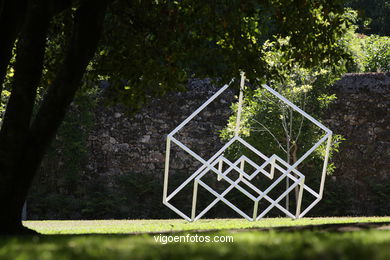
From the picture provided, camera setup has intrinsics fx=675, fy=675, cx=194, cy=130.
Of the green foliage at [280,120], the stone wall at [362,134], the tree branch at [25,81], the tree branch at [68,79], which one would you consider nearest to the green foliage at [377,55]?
the stone wall at [362,134]

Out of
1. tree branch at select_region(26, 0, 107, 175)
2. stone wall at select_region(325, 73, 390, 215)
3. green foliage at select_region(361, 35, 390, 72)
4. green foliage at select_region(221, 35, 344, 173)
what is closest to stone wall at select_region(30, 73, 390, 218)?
stone wall at select_region(325, 73, 390, 215)

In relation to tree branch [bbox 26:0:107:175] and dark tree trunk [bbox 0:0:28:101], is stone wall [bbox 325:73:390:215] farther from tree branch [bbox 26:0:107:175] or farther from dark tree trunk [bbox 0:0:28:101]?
dark tree trunk [bbox 0:0:28:101]

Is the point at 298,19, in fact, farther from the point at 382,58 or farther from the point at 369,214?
the point at 382,58

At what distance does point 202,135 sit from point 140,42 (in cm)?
918

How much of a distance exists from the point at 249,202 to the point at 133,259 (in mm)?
14685

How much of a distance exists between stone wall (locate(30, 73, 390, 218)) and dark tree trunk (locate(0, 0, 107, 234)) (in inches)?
412

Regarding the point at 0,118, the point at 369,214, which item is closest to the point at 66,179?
the point at 0,118

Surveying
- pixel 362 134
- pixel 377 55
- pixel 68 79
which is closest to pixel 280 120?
pixel 362 134

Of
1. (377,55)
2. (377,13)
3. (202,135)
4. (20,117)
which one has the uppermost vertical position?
(377,13)

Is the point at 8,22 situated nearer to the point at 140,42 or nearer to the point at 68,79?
the point at 68,79

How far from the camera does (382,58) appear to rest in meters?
22.9

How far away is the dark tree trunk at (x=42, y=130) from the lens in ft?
26.8

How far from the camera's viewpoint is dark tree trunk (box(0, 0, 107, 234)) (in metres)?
8.16

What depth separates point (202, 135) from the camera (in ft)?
63.5
